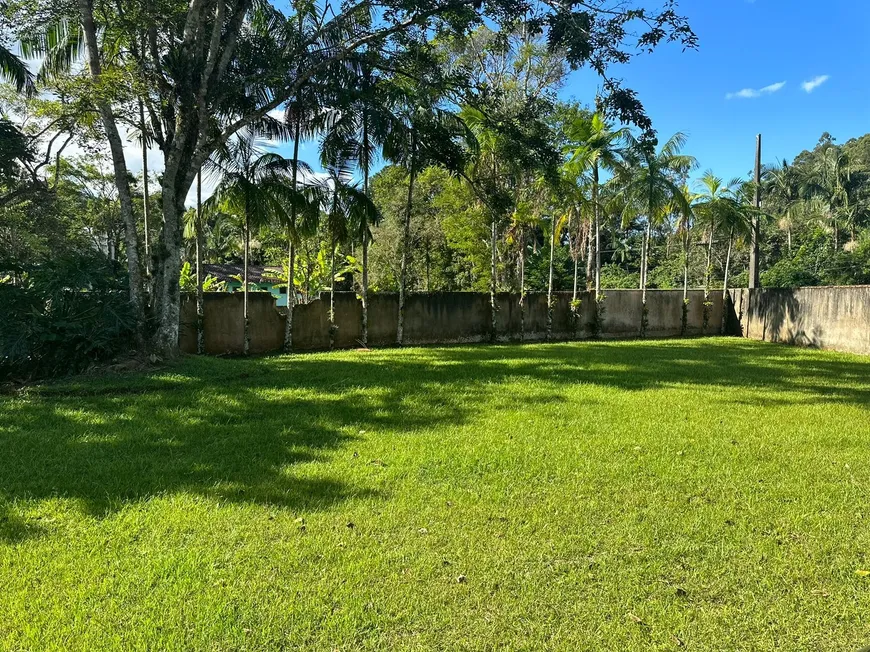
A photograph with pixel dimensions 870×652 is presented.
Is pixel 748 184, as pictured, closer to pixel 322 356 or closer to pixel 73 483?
pixel 322 356

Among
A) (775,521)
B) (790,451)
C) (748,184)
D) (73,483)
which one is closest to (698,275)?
(748,184)

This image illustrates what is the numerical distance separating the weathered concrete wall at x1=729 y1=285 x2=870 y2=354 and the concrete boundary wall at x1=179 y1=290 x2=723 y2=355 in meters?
1.08

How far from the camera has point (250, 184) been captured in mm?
11461

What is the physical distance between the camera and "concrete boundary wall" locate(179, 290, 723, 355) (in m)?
12.2

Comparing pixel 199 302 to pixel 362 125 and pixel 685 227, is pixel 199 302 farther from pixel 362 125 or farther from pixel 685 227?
pixel 685 227

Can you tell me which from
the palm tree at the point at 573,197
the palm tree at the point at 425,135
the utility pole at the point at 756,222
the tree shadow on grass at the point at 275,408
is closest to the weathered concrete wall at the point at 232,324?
the tree shadow on grass at the point at 275,408

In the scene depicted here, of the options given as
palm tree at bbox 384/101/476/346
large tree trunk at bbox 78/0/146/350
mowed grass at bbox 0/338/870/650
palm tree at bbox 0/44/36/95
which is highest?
palm tree at bbox 0/44/36/95

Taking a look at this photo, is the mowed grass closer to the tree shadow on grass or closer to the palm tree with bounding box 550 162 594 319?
the tree shadow on grass

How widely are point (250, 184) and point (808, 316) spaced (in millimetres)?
14288

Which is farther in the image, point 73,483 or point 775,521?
point 73,483

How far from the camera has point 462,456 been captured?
184 inches

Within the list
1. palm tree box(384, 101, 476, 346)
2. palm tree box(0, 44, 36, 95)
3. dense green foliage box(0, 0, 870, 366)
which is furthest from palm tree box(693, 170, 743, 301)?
palm tree box(0, 44, 36, 95)

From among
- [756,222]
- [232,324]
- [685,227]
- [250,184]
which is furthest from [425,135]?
[756,222]

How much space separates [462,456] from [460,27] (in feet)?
25.5
